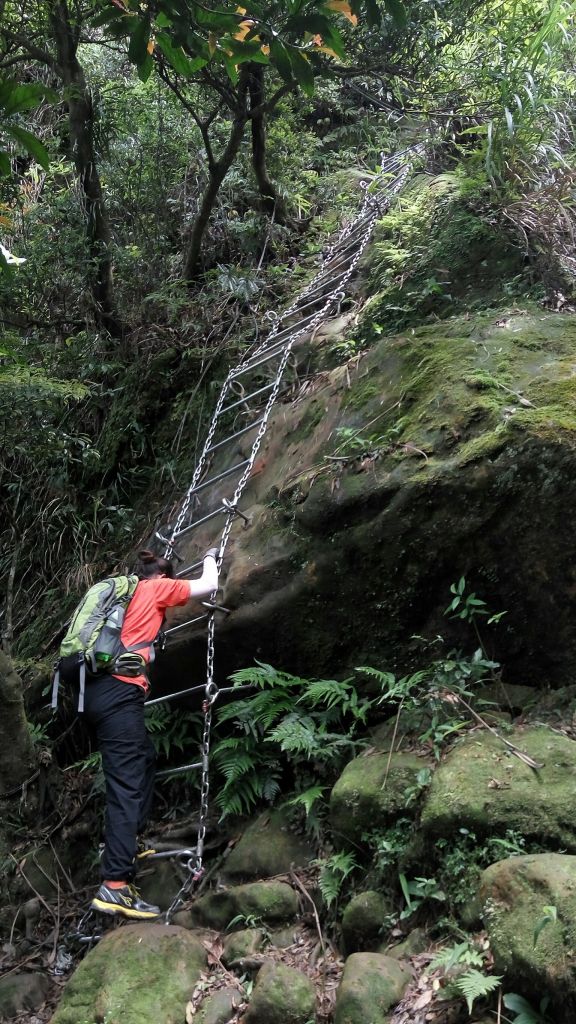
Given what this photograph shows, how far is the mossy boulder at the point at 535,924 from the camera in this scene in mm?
2348

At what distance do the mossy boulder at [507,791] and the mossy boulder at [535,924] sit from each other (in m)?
0.27

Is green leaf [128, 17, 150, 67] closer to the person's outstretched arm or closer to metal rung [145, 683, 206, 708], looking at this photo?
the person's outstretched arm

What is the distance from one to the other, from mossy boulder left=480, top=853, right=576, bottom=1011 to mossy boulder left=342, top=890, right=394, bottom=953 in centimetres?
65

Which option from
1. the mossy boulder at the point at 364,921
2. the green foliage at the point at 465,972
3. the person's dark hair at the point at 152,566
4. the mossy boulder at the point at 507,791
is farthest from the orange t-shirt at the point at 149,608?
the green foliage at the point at 465,972

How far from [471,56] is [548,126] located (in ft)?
6.34

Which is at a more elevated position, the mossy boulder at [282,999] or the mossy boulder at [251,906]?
the mossy boulder at [282,999]

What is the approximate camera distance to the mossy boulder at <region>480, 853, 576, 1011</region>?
235cm

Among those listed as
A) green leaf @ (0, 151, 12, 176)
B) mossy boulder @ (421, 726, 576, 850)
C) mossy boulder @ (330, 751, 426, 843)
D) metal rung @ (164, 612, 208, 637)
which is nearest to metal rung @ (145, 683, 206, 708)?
metal rung @ (164, 612, 208, 637)

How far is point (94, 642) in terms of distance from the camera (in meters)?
4.47

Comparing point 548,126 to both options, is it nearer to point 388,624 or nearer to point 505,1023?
point 388,624

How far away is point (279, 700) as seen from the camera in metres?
4.31

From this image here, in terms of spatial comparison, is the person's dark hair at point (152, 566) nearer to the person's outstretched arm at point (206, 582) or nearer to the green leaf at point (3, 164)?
the person's outstretched arm at point (206, 582)

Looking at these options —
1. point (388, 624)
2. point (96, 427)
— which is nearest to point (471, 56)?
point (96, 427)

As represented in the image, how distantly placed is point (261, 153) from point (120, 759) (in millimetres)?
5875
